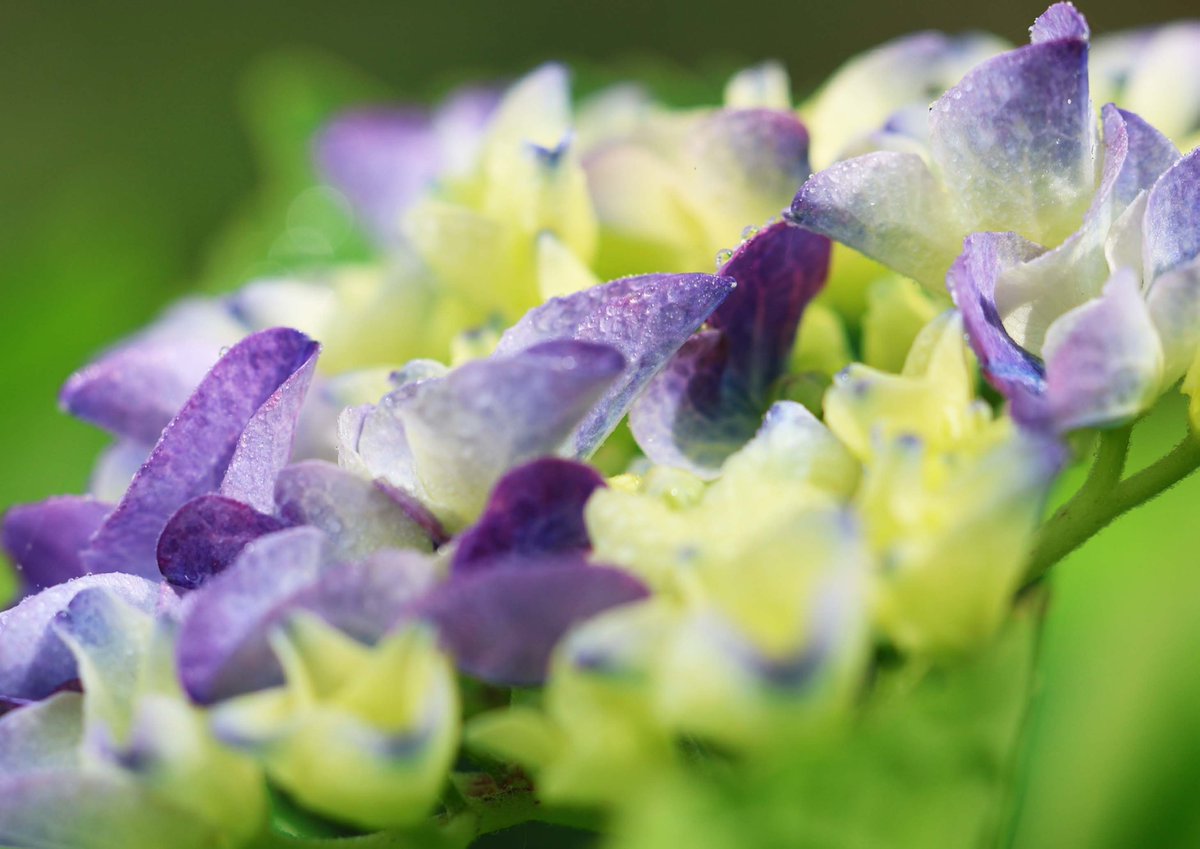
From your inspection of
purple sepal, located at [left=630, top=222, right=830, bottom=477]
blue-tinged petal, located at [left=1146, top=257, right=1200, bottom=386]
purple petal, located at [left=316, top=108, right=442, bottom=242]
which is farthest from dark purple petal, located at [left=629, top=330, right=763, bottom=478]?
purple petal, located at [left=316, top=108, right=442, bottom=242]

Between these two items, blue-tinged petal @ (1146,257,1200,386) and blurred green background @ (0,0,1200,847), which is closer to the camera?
blue-tinged petal @ (1146,257,1200,386)

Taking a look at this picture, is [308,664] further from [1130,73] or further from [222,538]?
[1130,73]

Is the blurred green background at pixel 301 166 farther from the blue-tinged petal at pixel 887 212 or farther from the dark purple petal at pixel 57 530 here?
the dark purple petal at pixel 57 530

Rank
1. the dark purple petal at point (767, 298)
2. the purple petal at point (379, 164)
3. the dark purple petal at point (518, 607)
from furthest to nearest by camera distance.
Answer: the purple petal at point (379, 164)
the dark purple petal at point (767, 298)
the dark purple petal at point (518, 607)

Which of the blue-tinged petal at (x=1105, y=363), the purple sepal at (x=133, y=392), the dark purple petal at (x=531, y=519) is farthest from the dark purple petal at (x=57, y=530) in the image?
the blue-tinged petal at (x=1105, y=363)

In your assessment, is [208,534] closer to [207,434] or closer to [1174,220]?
[207,434]

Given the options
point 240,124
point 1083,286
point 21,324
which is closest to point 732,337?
point 1083,286

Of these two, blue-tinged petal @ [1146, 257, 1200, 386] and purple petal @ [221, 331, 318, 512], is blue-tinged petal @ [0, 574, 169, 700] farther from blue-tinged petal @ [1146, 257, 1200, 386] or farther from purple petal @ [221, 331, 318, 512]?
blue-tinged petal @ [1146, 257, 1200, 386]
